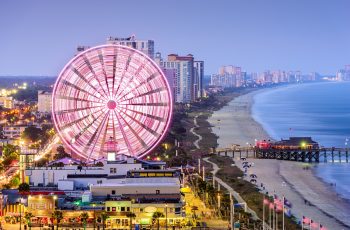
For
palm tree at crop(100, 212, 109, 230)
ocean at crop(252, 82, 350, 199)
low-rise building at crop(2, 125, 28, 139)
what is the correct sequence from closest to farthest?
palm tree at crop(100, 212, 109, 230) → ocean at crop(252, 82, 350, 199) → low-rise building at crop(2, 125, 28, 139)

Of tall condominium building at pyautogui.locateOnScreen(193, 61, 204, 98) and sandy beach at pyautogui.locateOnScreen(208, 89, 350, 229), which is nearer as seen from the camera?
sandy beach at pyautogui.locateOnScreen(208, 89, 350, 229)

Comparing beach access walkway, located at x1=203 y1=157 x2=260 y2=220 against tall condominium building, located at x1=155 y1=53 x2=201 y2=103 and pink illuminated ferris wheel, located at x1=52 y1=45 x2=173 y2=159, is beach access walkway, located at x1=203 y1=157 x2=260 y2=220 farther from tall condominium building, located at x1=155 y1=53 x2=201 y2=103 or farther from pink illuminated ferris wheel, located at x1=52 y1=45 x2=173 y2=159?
tall condominium building, located at x1=155 y1=53 x2=201 y2=103

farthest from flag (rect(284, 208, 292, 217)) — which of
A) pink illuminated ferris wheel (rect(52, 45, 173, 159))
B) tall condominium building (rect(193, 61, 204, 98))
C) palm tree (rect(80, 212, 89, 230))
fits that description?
tall condominium building (rect(193, 61, 204, 98))

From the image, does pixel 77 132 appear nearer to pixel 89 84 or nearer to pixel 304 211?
pixel 89 84

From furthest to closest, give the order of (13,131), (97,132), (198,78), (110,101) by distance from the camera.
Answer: (198,78) < (13,131) < (97,132) < (110,101)

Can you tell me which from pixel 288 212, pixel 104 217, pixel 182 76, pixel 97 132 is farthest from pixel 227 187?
pixel 182 76

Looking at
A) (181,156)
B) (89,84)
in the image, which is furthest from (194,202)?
(181,156)

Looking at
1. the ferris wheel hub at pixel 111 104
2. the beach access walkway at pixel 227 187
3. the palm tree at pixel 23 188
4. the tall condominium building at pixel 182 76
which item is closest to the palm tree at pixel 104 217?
the palm tree at pixel 23 188

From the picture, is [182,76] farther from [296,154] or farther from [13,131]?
[296,154]
